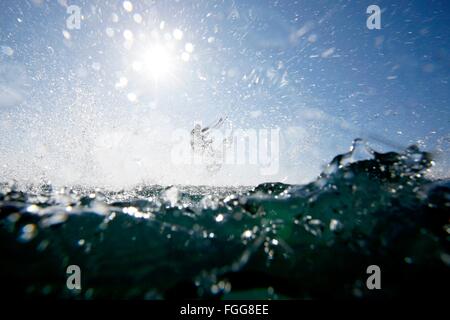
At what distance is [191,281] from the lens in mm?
3178

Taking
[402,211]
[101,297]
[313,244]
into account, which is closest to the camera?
[101,297]

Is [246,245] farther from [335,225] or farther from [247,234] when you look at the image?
[335,225]

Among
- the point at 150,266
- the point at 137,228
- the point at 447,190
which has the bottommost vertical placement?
the point at 150,266

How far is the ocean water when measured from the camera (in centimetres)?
304

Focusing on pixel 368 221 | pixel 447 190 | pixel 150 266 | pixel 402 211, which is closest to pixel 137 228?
pixel 150 266

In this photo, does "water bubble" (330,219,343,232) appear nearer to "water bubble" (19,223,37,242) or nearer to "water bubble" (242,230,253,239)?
"water bubble" (242,230,253,239)

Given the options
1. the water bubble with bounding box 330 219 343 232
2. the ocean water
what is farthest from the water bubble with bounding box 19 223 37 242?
the water bubble with bounding box 330 219 343 232

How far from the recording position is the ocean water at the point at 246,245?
3045 mm

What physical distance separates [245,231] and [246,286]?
930 millimetres

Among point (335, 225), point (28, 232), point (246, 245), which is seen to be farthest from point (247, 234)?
point (28, 232)

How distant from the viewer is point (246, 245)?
3.77 m

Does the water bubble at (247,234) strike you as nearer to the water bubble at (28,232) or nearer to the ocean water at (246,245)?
the ocean water at (246,245)

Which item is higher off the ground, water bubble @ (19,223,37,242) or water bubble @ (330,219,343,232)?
water bubble @ (19,223,37,242)
